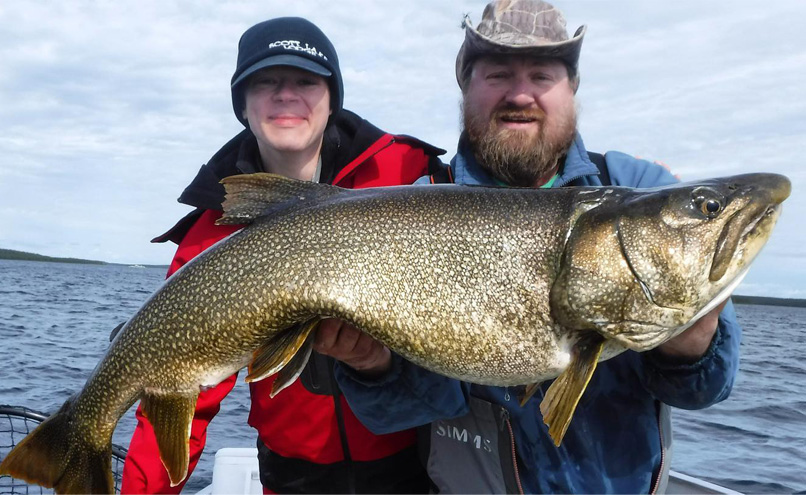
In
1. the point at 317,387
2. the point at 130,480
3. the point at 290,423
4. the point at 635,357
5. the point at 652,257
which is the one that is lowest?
the point at 130,480

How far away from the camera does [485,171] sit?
3830 millimetres

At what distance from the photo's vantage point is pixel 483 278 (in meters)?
2.69

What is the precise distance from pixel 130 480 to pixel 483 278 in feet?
8.87

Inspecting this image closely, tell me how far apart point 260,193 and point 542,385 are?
5.51 ft

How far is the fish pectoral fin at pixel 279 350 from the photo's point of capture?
2.83 m

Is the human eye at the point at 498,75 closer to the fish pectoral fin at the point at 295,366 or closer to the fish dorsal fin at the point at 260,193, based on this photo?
the fish dorsal fin at the point at 260,193

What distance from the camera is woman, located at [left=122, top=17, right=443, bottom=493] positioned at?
3.88 m

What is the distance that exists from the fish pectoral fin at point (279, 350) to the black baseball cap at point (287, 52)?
183 cm

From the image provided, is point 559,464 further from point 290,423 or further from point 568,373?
point 290,423

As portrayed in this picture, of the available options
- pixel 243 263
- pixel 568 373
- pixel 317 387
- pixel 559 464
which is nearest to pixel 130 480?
pixel 317 387

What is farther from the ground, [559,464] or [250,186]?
[250,186]

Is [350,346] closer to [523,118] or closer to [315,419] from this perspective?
[315,419]

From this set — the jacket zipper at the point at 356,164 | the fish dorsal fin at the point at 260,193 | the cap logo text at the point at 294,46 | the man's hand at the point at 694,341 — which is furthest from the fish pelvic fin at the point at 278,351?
the cap logo text at the point at 294,46

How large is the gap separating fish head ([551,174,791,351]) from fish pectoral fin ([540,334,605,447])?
0.09 meters
